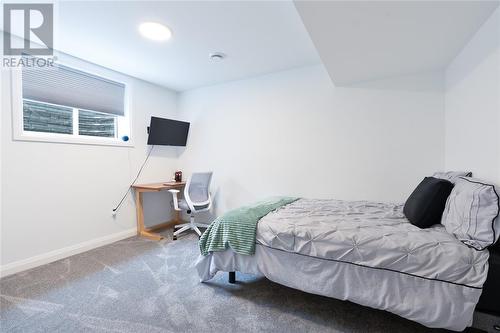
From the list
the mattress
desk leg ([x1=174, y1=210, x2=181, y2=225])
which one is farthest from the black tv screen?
the mattress

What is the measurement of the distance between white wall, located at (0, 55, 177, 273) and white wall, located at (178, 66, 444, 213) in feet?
2.81

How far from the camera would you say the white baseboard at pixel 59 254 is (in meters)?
2.36

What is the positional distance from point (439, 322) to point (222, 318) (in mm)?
1352

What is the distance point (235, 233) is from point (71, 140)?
242 centimetres

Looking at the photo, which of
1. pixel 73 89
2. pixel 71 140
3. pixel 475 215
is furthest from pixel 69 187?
pixel 475 215

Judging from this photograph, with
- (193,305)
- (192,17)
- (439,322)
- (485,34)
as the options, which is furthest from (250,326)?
(485,34)

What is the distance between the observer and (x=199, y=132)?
4.07 m

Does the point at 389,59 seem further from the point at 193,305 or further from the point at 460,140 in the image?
the point at 193,305

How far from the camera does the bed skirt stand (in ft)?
4.25

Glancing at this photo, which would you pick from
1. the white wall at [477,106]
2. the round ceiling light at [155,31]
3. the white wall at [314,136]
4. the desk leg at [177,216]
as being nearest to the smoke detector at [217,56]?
the round ceiling light at [155,31]

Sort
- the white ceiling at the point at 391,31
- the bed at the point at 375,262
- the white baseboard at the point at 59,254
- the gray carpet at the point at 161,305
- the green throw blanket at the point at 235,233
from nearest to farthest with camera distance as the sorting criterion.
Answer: the bed at the point at 375,262 → the white ceiling at the point at 391,31 → the gray carpet at the point at 161,305 → the green throw blanket at the point at 235,233 → the white baseboard at the point at 59,254

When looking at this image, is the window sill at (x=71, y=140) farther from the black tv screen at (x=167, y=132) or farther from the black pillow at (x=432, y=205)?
the black pillow at (x=432, y=205)

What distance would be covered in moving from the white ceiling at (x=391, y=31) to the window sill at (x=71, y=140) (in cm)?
292

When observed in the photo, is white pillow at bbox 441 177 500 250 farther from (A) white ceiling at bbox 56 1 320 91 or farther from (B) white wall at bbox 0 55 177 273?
(B) white wall at bbox 0 55 177 273
